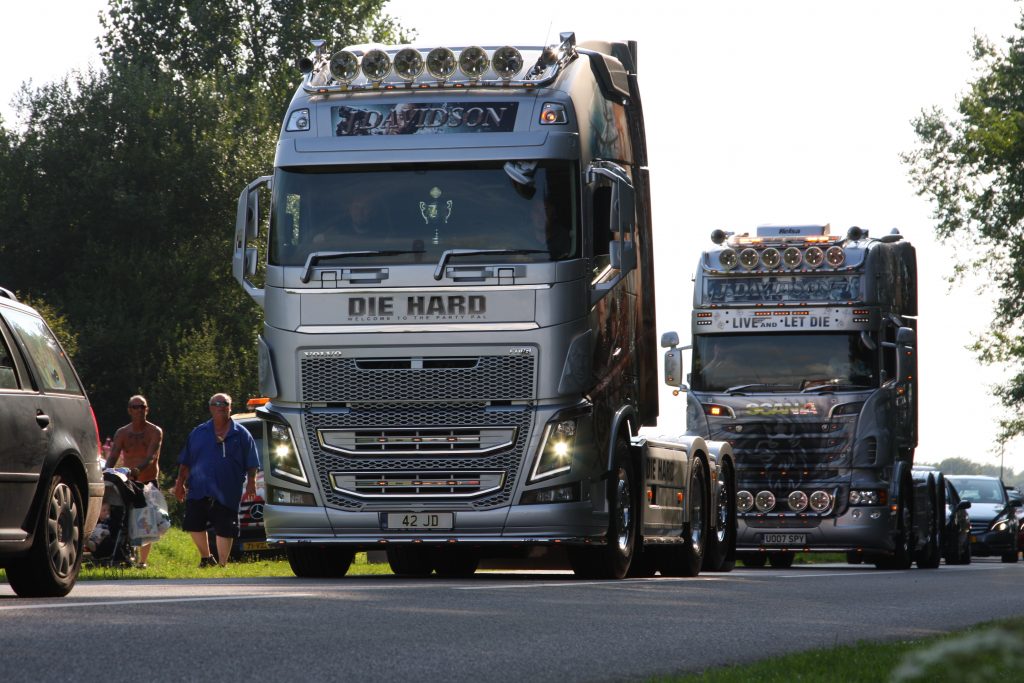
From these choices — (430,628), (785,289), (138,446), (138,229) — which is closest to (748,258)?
(785,289)

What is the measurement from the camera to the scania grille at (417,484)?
44.9ft

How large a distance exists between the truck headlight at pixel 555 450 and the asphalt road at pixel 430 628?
33.3 inches

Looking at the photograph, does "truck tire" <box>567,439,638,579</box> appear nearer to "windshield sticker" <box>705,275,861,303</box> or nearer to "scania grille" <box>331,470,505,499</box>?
"scania grille" <box>331,470,505,499</box>

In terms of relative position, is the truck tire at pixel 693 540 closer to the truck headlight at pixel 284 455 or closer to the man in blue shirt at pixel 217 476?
the man in blue shirt at pixel 217 476

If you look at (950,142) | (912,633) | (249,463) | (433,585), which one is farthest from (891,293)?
(950,142)

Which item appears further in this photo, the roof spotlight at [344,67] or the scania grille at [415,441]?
the roof spotlight at [344,67]

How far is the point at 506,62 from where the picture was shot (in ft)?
46.5

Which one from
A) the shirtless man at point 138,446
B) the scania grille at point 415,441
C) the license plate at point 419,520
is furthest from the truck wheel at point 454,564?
the scania grille at point 415,441

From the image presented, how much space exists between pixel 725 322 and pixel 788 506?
2.51 m

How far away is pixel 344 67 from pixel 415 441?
2993 mm

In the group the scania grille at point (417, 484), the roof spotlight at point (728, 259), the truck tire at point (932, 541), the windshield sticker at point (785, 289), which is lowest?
the truck tire at point (932, 541)

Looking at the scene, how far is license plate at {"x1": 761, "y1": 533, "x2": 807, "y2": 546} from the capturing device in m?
23.1

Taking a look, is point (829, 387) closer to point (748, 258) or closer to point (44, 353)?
point (748, 258)

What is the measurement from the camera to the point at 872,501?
22875 mm
